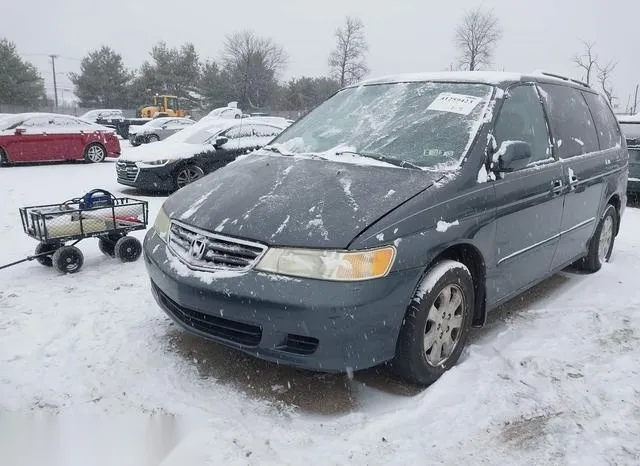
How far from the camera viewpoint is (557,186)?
400 centimetres

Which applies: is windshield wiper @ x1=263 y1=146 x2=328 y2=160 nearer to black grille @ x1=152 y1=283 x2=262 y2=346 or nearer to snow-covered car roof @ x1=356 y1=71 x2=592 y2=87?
snow-covered car roof @ x1=356 y1=71 x2=592 y2=87

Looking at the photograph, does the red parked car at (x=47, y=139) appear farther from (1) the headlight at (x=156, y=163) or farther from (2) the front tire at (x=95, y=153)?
(1) the headlight at (x=156, y=163)

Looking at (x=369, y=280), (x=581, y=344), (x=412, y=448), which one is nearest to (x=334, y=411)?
(x=412, y=448)

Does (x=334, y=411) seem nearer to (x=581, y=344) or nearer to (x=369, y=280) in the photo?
(x=369, y=280)

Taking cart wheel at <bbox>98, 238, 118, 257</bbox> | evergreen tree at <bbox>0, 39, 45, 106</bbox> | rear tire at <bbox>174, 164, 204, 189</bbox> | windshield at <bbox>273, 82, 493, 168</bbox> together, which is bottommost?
cart wheel at <bbox>98, 238, 118, 257</bbox>

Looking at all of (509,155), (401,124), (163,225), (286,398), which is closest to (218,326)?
(286,398)

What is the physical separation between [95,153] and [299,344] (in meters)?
13.7

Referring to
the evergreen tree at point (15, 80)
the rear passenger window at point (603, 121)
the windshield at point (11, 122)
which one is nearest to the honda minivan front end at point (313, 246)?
the rear passenger window at point (603, 121)

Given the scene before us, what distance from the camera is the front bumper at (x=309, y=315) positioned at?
8.49ft

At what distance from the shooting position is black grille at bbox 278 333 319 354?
2.67m

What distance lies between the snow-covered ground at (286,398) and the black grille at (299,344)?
0.35m

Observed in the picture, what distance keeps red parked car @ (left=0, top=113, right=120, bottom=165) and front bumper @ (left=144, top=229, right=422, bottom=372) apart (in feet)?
42.3

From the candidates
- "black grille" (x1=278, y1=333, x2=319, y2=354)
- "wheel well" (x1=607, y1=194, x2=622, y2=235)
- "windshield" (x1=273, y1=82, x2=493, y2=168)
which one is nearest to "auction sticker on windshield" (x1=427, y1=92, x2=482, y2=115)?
"windshield" (x1=273, y1=82, x2=493, y2=168)

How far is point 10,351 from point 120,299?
96 cm
